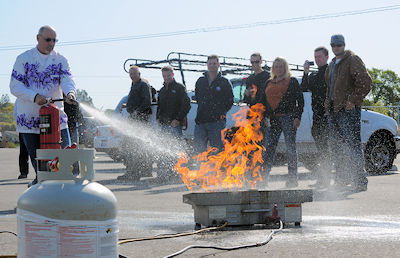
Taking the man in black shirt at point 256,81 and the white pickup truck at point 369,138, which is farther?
the white pickup truck at point 369,138

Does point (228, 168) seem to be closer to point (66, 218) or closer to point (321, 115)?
point (66, 218)

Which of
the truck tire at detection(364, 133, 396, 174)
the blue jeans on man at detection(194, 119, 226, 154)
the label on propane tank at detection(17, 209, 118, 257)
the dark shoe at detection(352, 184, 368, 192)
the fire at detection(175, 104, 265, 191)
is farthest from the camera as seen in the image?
the truck tire at detection(364, 133, 396, 174)

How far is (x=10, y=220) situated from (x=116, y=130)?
27.4 feet

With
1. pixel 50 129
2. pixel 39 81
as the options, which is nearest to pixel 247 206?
pixel 50 129

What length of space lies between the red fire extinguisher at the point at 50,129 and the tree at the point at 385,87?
108 meters

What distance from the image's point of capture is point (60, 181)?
302cm

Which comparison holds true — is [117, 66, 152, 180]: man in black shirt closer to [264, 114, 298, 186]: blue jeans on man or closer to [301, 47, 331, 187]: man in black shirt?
[264, 114, 298, 186]: blue jeans on man

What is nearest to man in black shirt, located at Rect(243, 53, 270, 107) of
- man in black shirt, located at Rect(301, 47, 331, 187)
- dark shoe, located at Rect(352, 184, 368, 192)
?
man in black shirt, located at Rect(301, 47, 331, 187)

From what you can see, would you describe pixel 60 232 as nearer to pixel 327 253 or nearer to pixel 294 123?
pixel 327 253

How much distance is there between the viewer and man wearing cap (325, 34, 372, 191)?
8.87 metres

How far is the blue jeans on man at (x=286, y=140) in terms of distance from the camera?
924 centimetres

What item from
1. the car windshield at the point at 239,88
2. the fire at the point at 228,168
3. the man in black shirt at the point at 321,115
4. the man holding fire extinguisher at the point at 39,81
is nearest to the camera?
the man holding fire extinguisher at the point at 39,81

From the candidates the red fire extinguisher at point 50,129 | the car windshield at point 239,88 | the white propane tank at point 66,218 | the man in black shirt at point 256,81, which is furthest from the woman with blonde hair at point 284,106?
the white propane tank at point 66,218

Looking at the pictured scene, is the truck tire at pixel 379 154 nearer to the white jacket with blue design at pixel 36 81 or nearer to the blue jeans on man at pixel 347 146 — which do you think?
the blue jeans on man at pixel 347 146
